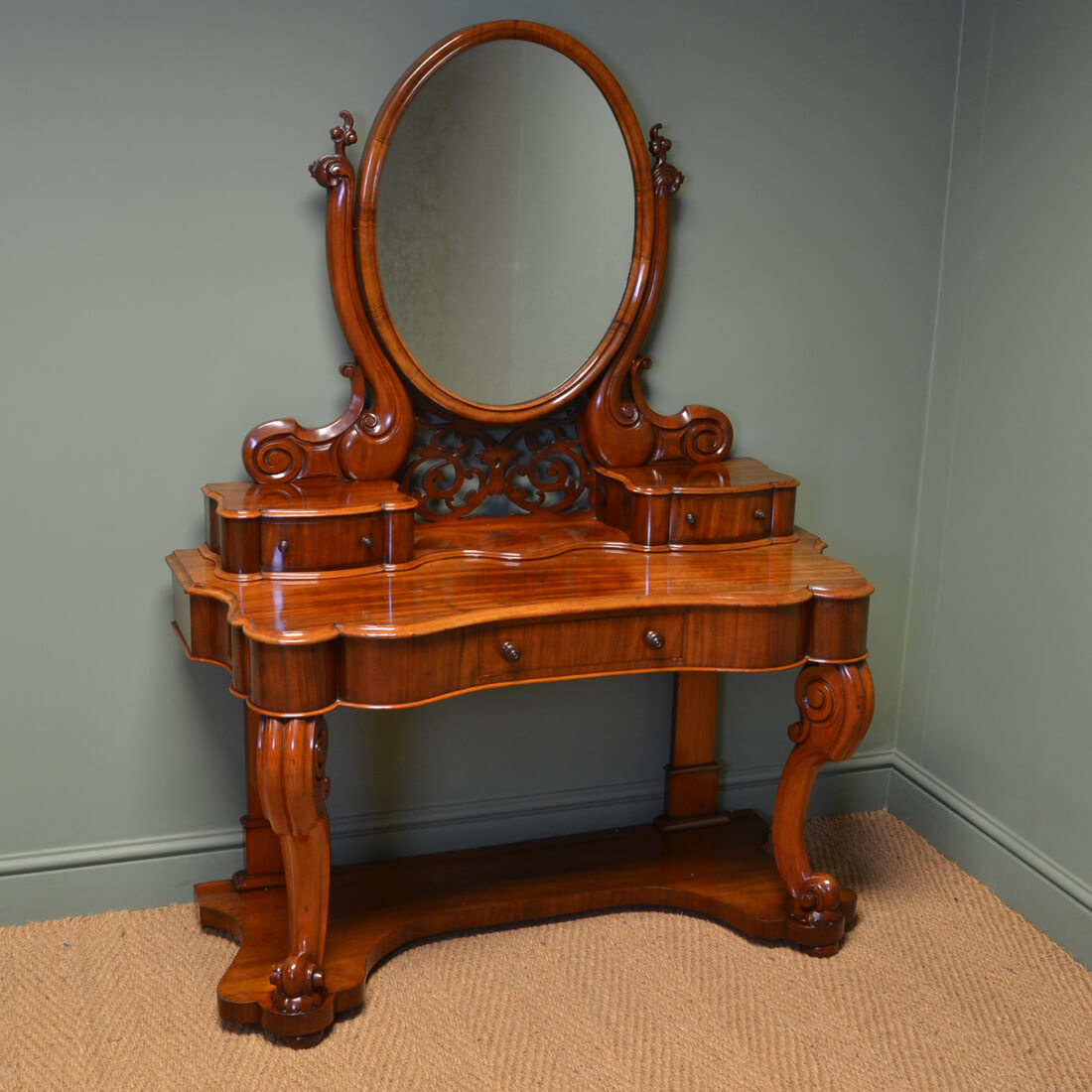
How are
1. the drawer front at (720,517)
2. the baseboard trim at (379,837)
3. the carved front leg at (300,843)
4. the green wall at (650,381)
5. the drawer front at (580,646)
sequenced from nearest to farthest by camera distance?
the carved front leg at (300,843), the drawer front at (580,646), the green wall at (650,381), the drawer front at (720,517), the baseboard trim at (379,837)

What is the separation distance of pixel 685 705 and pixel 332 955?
37.9 inches

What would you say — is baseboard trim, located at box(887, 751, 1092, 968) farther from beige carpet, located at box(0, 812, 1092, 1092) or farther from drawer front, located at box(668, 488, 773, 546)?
drawer front, located at box(668, 488, 773, 546)

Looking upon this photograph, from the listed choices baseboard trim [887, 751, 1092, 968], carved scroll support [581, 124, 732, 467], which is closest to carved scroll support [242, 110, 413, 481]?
carved scroll support [581, 124, 732, 467]

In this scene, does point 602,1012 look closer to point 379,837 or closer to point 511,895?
point 511,895

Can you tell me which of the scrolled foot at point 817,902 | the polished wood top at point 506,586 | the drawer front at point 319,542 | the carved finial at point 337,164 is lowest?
the scrolled foot at point 817,902

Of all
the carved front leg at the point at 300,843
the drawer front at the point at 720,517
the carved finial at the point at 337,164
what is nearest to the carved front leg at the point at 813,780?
the drawer front at the point at 720,517

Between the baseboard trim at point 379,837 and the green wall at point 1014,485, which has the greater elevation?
the green wall at point 1014,485

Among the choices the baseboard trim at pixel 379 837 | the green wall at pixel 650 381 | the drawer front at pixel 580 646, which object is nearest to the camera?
the drawer front at pixel 580 646

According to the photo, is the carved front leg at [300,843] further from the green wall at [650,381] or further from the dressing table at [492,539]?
the green wall at [650,381]

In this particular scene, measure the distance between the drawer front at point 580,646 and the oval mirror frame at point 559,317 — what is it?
557mm

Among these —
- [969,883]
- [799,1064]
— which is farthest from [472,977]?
[969,883]

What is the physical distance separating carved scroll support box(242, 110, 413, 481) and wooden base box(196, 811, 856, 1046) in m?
0.85

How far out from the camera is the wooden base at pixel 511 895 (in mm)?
2215

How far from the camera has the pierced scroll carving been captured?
7.87 feet
